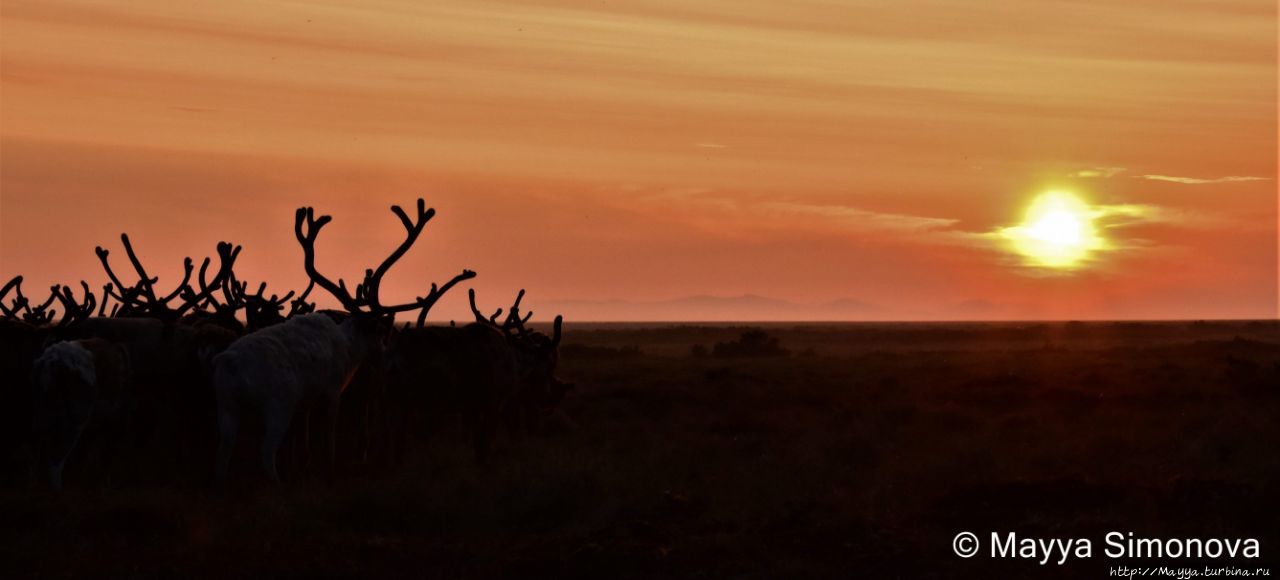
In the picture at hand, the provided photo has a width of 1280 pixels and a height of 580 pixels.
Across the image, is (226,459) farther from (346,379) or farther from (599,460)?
(599,460)

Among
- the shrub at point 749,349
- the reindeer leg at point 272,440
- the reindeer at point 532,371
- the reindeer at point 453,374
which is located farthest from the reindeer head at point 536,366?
the shrub at point 749,349

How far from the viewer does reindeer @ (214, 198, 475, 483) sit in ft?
58.6

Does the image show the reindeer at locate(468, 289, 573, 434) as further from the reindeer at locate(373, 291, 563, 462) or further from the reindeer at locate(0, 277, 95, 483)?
the reindeer at locate(0, 277, 95, 483)

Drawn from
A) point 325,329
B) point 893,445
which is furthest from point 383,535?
point 893,445

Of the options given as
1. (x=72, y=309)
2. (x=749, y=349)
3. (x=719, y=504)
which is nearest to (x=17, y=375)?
(x=72, y=309)

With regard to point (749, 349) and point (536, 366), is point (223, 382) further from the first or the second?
point (749, 349)

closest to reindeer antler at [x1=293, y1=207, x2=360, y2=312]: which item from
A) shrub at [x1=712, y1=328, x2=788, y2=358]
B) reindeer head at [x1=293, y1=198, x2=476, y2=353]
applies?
reindeer head at [x1=293, y1=198, x2=476, y2=353]

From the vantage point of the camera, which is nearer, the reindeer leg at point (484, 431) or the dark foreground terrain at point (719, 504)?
the dark foreground terrain at point (719, 504)

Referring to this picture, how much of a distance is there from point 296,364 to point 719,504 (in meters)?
5.14

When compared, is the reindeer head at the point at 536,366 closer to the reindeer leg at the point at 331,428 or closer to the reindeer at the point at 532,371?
the reindeer at the point at 532,371

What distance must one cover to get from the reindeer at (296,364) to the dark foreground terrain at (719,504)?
0.74 m

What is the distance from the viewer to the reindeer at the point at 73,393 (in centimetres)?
1748

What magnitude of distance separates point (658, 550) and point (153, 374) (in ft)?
26.8

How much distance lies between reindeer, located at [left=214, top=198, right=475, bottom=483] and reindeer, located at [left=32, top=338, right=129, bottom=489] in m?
1.33
